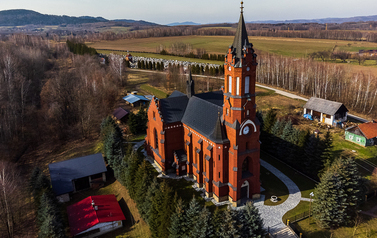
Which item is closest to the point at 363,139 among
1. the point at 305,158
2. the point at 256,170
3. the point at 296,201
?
the point at 305,158

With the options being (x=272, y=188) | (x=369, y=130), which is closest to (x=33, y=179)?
(x=272, y=188)

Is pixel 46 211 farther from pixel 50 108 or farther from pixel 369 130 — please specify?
pixel 369 130

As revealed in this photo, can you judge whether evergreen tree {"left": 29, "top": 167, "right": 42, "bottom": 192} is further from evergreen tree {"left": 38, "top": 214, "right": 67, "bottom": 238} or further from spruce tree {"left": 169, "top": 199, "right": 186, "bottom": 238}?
spruce tree {"left": 169, "top": 199, "right": 186, "bottom": 238}

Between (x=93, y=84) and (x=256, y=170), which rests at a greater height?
(x=93, y=84)

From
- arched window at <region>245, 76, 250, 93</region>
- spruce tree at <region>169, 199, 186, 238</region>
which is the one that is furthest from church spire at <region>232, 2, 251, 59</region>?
spruce tree at <region>169, 199, 186, 238</region>

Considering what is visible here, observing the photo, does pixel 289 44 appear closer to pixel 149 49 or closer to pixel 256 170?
pixel 149 49

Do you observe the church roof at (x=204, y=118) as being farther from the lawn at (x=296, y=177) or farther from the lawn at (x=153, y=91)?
the lawn at (x=153, y=91)
